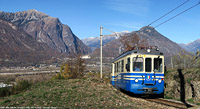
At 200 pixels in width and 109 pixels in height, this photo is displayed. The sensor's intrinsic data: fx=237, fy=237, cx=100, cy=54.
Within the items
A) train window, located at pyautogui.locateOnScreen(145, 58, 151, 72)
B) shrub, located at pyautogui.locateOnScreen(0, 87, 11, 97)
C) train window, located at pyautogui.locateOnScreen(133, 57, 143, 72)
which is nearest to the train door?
train window, located at pyautogui.locateOnScreen(145, 58, 151, 72)

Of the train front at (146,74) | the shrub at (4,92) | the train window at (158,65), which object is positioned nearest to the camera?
Result: the train front at (146,74)

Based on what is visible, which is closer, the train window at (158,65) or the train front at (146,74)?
the train front at (146,74)

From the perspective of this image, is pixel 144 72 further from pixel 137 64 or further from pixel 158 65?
pixel 158 65

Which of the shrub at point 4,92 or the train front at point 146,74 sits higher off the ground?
the train front at point 146,74

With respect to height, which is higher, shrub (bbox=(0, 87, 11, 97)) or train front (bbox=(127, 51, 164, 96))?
train front (bbox=(127, 51, 164, 96))

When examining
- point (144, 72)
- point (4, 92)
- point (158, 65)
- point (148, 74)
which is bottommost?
point (4, 92)

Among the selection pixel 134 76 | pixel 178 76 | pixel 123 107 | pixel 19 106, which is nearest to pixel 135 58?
pixel 134 76

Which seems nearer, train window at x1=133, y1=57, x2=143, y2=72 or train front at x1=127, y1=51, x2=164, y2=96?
train front at x1=127, y1=51, x2=164, y2=96

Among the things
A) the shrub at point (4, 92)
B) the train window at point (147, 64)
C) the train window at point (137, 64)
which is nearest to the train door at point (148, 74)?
the train window at point (147, 64)

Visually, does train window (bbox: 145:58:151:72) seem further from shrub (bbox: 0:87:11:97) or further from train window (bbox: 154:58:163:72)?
shrub (bbox: 0:87:11:97)

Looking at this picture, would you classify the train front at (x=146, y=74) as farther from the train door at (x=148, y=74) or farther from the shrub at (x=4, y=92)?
the shrub at (x=4, y=92)

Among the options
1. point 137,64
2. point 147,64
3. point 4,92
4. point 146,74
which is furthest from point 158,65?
point 4,92

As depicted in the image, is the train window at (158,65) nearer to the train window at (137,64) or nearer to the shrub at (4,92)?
the train window at (137,64)

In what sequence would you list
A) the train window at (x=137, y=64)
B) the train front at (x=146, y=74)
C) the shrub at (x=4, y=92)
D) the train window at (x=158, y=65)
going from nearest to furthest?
the train front at (x=146, y=74) → the train window at (x=137, y=64) → the train window at (x=158, y=65) → the shrub at (x=4, y=92)
